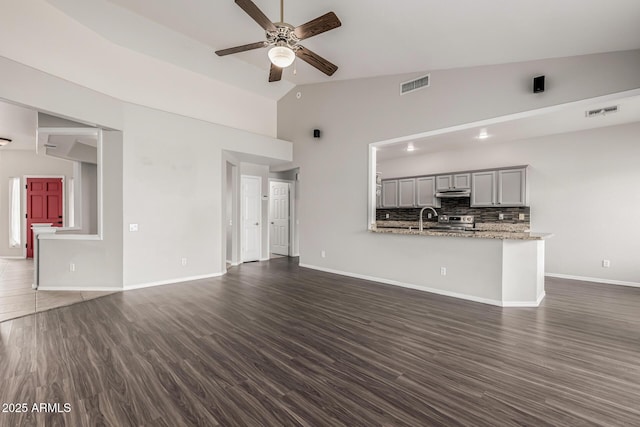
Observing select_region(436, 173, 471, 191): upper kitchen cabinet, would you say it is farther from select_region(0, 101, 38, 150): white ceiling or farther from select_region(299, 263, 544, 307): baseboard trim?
select_region(0, 101, 38, 150): white ceiling

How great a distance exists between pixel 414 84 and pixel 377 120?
33.8 inches

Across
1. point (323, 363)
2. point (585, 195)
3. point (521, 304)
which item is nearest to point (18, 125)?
point (323, 363)

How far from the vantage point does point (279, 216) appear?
→ 8.39m

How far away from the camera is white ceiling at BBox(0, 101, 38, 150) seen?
177 inches

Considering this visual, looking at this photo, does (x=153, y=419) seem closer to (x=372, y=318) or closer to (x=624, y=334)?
(x=372, y=318)

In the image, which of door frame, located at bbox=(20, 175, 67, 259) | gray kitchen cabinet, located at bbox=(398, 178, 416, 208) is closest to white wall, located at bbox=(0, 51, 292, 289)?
door frame, located at bbox=(20, 175, 67, 259)

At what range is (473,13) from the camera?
10.3ft

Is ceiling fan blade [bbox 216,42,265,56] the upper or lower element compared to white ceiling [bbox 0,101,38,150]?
upper

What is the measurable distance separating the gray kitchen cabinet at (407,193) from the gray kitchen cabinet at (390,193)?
130 mm

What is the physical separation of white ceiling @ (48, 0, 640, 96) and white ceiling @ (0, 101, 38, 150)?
187 cm

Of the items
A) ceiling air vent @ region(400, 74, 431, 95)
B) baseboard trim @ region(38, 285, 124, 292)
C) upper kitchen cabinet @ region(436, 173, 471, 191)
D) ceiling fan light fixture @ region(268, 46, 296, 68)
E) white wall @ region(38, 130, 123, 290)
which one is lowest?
baseboard trim @ region(38, 285, 124, 292)

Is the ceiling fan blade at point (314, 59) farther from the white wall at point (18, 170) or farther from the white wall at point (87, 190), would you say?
the white wall at point (18, 170)

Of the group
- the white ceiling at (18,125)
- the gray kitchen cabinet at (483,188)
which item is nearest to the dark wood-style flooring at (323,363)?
the gray kitchen cabinet at (483,188)

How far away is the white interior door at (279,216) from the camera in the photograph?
820 cm
